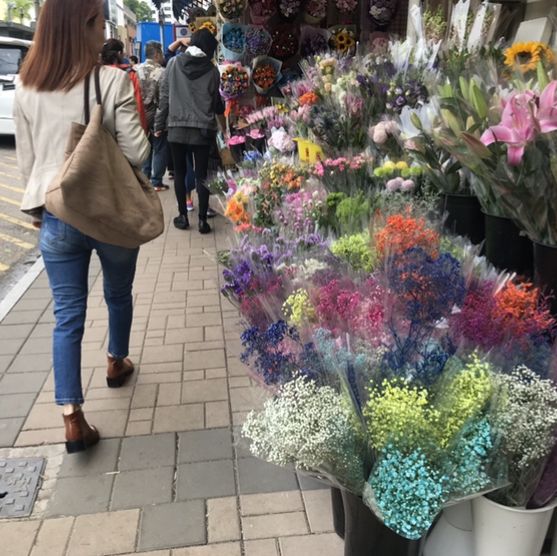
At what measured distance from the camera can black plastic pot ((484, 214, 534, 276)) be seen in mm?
2137

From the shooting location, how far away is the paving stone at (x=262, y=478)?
2562 millimetres

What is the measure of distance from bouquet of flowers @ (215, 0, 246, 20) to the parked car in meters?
8.05

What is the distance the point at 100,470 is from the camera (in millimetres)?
2682

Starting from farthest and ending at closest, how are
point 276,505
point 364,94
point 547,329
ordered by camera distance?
point 364,94
point 276,505
point 547,329

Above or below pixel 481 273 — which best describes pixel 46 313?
below

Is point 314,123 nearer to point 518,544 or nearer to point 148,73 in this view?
point 518,544

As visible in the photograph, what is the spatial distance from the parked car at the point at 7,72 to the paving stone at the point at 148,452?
38.8 ft

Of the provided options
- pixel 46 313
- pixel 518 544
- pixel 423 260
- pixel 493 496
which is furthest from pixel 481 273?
pixel 46 313

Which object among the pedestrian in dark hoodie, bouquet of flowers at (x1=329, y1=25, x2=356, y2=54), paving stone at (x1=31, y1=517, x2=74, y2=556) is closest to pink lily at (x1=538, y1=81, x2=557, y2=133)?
paving stone at (x1=31, y1=517, x2=74, y2=556)

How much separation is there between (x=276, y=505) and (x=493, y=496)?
3.57 ft

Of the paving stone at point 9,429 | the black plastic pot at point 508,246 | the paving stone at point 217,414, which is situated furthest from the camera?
the paving stone at point 217,414

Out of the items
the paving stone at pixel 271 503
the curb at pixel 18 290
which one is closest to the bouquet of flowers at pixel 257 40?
the curb at pixel 18 290

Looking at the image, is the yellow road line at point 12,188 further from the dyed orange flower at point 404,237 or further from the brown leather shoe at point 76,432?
the dyed orange flower at point 404,237

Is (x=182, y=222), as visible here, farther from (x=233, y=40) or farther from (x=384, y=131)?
(x=384, y=131)
